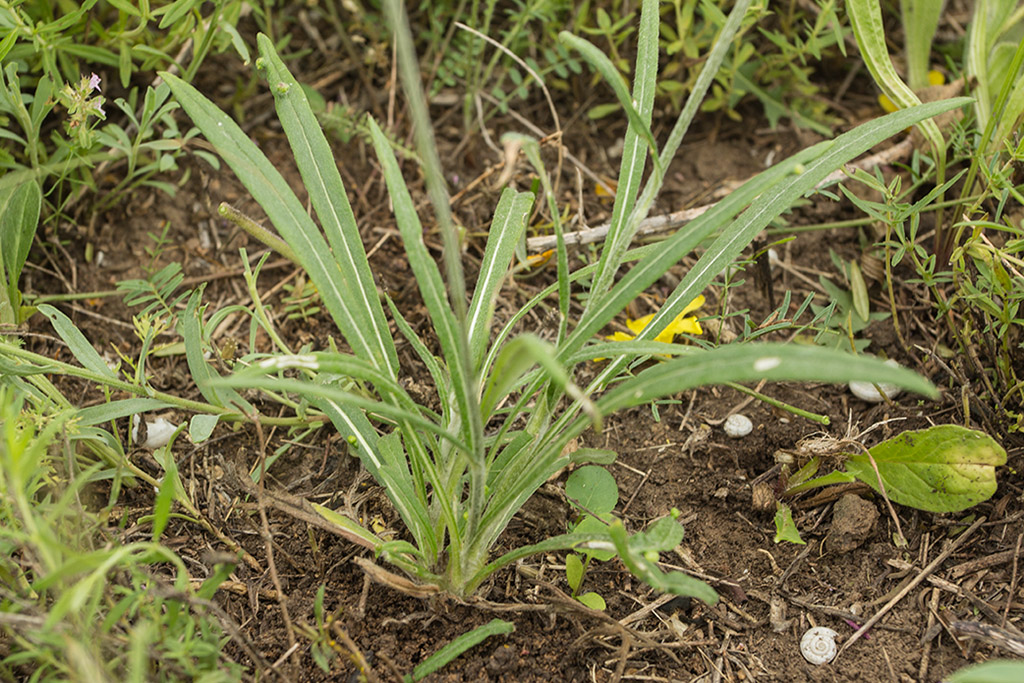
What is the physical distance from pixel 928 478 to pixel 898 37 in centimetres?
175

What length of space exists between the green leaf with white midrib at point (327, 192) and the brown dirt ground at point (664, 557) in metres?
0.43

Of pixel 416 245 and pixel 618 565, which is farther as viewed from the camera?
pixel 618 565

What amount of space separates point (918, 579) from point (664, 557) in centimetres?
52

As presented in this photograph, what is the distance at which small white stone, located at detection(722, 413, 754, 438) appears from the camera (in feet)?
→ 6.26

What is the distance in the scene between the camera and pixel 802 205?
2.40m

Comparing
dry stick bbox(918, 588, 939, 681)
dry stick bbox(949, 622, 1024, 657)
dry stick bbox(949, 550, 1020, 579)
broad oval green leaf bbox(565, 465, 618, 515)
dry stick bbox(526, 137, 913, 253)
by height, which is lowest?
dry stick bbox(918, 588, 939, 681)

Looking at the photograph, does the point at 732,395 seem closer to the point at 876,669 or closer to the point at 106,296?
the point at 876,669

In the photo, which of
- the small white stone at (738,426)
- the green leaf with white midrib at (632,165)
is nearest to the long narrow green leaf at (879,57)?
the small white stone at (738,426)

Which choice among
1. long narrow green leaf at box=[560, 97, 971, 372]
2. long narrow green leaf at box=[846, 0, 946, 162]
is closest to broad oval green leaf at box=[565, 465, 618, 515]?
long narrow green leaf at box=[560, 97, 971, 372]

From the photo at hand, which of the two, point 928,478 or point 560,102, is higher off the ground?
point 560,102

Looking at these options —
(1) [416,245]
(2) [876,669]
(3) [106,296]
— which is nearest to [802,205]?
(2) [876,669]

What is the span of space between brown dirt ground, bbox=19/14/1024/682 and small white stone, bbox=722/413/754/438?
0.02m

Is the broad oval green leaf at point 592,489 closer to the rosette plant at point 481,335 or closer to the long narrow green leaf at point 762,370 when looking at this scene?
the rosette plant at point 481,335

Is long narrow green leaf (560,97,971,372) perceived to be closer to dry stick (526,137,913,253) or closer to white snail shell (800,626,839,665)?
dry stick (526,137,913,253)
